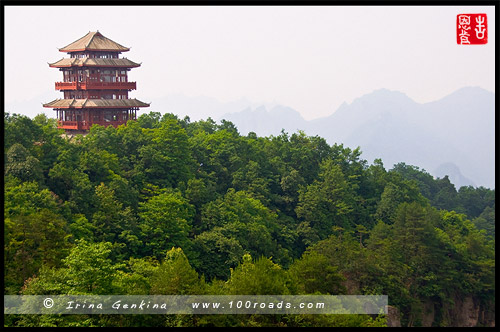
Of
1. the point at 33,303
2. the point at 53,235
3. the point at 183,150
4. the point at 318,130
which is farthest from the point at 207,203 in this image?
the point at 318,130

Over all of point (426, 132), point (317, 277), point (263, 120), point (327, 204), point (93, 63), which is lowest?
point (317, 277)

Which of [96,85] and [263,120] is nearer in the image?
[96,85]

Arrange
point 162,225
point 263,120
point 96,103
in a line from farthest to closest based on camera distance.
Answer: point 263,120 → point 96,103 → point 162,225

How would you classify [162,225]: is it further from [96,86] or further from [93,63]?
[93,63]

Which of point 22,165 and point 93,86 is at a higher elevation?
point 93,86

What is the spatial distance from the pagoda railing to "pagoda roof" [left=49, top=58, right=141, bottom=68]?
907mm

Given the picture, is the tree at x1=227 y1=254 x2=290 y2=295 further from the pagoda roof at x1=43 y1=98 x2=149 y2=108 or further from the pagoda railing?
the pagoda railing

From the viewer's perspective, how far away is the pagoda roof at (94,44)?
31.5m

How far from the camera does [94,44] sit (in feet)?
104

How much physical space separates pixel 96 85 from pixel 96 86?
0.21ft

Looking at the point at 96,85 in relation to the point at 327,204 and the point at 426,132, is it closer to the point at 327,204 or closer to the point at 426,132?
the point at 327,204

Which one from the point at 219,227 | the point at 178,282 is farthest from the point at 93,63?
the point at 178,282

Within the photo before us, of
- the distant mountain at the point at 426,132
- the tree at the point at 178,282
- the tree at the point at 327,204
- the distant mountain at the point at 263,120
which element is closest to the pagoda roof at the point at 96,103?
the tree at the point at 327,204

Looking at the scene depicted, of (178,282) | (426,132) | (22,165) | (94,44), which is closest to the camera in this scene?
(178,282)
